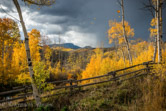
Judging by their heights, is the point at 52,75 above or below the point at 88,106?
below

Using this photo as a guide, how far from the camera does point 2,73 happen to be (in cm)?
1397

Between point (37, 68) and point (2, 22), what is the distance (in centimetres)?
1727

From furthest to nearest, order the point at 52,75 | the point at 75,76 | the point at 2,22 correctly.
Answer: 1. the point at 75,76
2. the point at 52,75
3. the point at 2,22

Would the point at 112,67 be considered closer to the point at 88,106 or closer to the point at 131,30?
the point at 131,30

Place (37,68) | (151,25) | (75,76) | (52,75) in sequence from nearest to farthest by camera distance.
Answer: (37,68) < (151,25) < (52,75) < (75,76)

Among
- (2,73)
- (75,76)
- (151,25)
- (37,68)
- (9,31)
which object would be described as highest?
(9,31)

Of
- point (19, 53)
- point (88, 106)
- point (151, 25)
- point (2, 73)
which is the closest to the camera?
point (88, 106)

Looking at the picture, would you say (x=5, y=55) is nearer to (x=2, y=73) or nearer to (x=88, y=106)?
(x=2, y=73)

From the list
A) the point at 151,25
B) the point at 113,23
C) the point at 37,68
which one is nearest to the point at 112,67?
the point at 151,25

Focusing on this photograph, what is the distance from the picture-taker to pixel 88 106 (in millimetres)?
4105

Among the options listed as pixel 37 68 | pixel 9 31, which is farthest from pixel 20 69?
pixel 37 68

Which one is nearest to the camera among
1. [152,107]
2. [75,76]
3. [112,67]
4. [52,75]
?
[152,107]

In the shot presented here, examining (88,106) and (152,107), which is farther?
(88,106)

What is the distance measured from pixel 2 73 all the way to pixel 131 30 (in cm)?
2119
